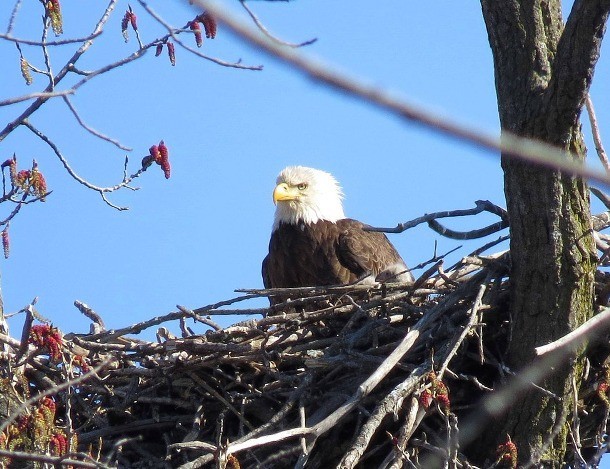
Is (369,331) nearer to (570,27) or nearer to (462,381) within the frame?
(462,381)

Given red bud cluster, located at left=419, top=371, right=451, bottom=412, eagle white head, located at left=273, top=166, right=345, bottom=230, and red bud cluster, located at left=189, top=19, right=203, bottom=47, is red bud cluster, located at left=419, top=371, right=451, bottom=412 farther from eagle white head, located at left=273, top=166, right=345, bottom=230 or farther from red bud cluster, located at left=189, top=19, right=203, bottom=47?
eagle white head, located at left=273, top=166, right=345, bottom=230

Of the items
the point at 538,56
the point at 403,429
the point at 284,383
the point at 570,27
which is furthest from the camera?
the point at 284,383

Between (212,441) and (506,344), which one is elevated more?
(506,344)

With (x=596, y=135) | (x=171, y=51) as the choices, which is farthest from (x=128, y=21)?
(x=596, y=135)

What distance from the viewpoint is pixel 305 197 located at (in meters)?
6.00

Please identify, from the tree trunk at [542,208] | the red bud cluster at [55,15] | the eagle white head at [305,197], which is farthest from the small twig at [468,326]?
the eagle white head at [305,197]

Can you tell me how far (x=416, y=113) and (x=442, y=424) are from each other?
293 centimetres

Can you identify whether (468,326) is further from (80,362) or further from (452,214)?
(80,362)

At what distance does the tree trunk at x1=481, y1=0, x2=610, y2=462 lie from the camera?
2.88 metres

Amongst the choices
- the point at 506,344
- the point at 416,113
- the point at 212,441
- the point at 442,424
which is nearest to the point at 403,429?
the point at 442,424

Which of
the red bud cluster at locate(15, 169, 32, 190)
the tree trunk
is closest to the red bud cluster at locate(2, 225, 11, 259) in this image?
the red bud cluster at locate(15, 169, 32, 190)

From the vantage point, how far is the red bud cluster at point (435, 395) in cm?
317

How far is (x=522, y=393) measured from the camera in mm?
3295

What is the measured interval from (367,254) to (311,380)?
179cm
